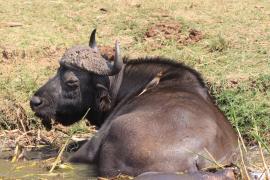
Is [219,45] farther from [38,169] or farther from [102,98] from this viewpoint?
[38,169]

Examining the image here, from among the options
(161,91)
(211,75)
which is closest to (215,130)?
(161,91)

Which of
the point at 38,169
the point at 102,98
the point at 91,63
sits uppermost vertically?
the point at 91,63

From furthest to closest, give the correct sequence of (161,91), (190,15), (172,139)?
1. (190,15)
2. (161,91)
3. (172,139)

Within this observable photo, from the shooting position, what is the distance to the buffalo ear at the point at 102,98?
963 centimetres

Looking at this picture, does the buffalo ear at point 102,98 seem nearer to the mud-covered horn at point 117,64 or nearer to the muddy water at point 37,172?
the mud-covered horn at point 117,64

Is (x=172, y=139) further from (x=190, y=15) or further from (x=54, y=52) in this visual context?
(x=190, y=15)

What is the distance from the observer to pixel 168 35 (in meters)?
13.5

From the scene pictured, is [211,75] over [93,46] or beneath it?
beneath

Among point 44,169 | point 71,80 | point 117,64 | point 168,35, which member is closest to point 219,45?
point 168,35

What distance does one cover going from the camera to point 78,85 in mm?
9586

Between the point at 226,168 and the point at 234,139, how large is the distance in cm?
116

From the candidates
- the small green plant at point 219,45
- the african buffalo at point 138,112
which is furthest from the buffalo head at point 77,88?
the small green plant at point 219,45

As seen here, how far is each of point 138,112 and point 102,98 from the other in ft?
4.56

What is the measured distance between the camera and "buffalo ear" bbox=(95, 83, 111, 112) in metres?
9.63
